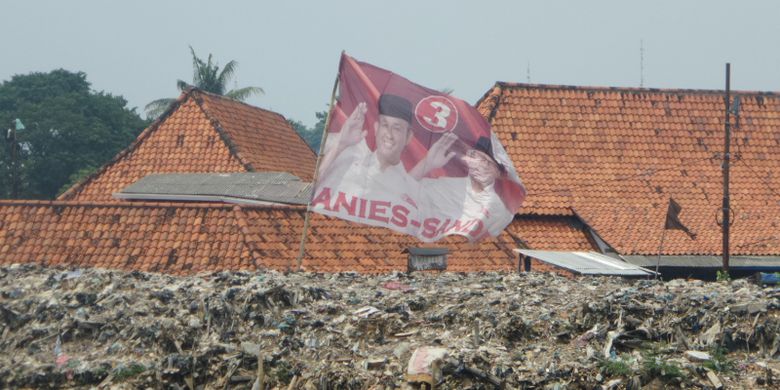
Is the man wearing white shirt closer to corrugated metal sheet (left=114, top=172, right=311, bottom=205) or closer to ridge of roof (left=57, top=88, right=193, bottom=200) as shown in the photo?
corrugated metal sheet (left=114, top=172, right=311, bottom=205)

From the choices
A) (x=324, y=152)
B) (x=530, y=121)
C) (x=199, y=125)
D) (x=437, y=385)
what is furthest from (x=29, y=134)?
(x=437, y=385)

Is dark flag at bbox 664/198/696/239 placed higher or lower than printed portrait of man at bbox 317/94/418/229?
higher

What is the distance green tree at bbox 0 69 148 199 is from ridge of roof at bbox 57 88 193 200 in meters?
18.5

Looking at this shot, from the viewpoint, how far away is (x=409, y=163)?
11.5 m

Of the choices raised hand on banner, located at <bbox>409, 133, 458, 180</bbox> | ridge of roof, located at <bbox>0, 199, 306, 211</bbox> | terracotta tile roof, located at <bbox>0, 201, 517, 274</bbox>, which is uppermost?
raised hand on banner, located at <bbox>409, 133, 458, 180</bbox>

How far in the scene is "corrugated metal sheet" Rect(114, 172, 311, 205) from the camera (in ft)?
64.8

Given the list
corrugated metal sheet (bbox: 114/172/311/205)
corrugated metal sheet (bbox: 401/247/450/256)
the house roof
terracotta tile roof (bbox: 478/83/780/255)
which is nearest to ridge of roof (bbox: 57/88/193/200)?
corrugated metal sheet (bbox: 114/172/311/205)

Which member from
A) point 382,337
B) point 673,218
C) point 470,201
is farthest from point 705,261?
point 382,337

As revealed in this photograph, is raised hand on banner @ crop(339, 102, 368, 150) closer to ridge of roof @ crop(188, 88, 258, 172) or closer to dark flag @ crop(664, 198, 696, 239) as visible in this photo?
dark flag @ crop(664, 198, 696, 239)

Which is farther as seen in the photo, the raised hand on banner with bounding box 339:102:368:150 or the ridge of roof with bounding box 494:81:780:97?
the ridge of roof with bounding box 494:81:780:97

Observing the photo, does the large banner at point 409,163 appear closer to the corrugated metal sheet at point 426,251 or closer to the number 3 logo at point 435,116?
the number 3 logo at point 435,116

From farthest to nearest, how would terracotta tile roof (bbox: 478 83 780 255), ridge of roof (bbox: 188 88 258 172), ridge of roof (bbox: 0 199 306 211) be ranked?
ridge of roof (bbox: 188 88 258 172) → terracotta tile roof (bbox: 478 83 780 255) → ridge of roof (bbox: 0 199 306 211)

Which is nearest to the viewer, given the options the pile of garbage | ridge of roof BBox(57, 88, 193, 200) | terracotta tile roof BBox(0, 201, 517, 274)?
the pile of garbage

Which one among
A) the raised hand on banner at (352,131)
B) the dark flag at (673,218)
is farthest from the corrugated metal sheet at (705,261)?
the raised hand on banner at (352,131)
